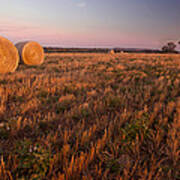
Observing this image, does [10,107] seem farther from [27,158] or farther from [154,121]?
[154,121]

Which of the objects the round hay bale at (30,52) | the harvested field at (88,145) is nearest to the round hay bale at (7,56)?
the round hay bale at (30,52)

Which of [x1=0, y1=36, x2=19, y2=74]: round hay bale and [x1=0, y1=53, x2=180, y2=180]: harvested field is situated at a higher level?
[x1=0, y1=36, x2=19, y2=74]: round hay bale

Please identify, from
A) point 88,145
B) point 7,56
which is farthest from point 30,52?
point 88,145

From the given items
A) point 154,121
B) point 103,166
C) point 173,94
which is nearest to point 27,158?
point 103,166

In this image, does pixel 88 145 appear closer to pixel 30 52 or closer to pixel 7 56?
pixel 7 56

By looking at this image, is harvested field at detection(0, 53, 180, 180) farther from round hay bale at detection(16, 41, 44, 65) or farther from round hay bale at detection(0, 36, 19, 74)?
round hay bale at detection(16, 41, 44, 65)

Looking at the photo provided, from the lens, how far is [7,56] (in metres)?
8.25

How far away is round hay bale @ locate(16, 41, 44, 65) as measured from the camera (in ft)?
37.5

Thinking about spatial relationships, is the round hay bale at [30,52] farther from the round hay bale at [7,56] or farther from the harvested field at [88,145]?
the harvested field at [88,145]

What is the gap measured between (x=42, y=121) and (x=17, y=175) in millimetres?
1228

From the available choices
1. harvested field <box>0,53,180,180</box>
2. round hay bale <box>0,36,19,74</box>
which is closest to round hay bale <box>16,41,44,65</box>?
round hay bale <box>0,36,19,74</box>

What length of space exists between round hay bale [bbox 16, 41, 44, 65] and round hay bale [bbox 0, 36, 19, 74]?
116 inches

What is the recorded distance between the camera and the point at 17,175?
5.52ft

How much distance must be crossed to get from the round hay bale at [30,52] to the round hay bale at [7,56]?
2.94 meters
